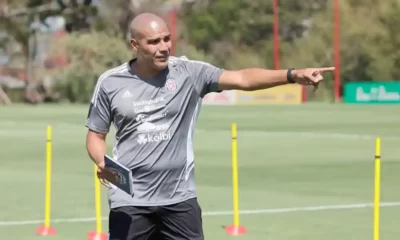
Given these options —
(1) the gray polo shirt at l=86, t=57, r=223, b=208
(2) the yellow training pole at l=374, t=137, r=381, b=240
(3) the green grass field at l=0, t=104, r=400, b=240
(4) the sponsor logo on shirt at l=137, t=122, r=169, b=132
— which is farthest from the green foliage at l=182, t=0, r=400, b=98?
(4) the sponsor logo on shirt at l=137, t=122, r=169, b=132

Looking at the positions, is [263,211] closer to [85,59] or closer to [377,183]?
[377,183]

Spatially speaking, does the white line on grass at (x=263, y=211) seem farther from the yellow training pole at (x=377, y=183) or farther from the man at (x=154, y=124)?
the man at (x=154, y=124)

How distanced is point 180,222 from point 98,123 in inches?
31.8

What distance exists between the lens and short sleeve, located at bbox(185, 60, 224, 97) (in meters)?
6.88

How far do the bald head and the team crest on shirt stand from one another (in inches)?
13.0

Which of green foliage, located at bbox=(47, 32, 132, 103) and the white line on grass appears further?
green foliage, located at bbox=(47, 32, 132, 103)

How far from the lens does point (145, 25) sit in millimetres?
6707

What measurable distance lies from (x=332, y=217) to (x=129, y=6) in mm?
61281

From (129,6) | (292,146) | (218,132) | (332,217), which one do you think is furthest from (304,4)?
(332,217)

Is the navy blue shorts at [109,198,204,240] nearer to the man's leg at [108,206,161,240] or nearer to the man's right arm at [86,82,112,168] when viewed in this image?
the man's leg at [108,206,161,240]

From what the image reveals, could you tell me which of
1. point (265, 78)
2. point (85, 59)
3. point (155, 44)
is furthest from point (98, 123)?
point (85, 59)

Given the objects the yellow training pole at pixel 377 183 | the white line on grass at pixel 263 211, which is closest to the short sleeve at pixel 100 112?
the yellow training pole at pixel 377 183

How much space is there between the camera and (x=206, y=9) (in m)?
85.6

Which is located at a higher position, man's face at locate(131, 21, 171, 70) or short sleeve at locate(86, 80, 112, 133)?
man's face at locate(131, 21, 171, 70)
